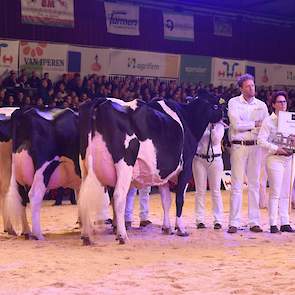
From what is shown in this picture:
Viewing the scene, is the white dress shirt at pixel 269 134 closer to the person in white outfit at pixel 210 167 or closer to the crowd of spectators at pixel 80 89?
the person in white outfit at pixel 210 167

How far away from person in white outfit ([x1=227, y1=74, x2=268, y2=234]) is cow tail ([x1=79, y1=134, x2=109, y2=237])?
5.83ft

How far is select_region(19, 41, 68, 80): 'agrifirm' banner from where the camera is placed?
15906mm

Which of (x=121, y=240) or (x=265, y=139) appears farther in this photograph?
(x=265, y=139)

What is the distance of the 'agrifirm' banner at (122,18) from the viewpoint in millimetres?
18984

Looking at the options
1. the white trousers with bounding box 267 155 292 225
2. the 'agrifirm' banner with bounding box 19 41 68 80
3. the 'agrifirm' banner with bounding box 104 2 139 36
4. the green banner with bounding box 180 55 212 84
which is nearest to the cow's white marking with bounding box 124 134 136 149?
the white trousers with bounding box 267 155 292 225

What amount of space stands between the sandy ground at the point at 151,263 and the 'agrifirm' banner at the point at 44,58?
361 inches

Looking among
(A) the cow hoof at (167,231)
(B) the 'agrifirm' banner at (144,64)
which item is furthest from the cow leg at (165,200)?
(B) the 'agrifirm' banner at (144,64)

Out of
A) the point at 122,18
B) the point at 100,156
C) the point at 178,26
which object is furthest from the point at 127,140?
the point at 178,26

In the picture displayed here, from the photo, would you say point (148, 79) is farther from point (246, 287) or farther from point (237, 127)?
point (246, 287)

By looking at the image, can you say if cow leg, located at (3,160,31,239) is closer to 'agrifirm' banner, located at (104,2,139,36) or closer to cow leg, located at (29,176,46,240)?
cow leg, located at (29,176,46,240)

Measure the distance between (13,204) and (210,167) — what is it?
2.53m

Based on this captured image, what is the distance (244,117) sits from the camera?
23.6 feet

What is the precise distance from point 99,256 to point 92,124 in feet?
4.95

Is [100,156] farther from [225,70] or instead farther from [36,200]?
[225,70]
